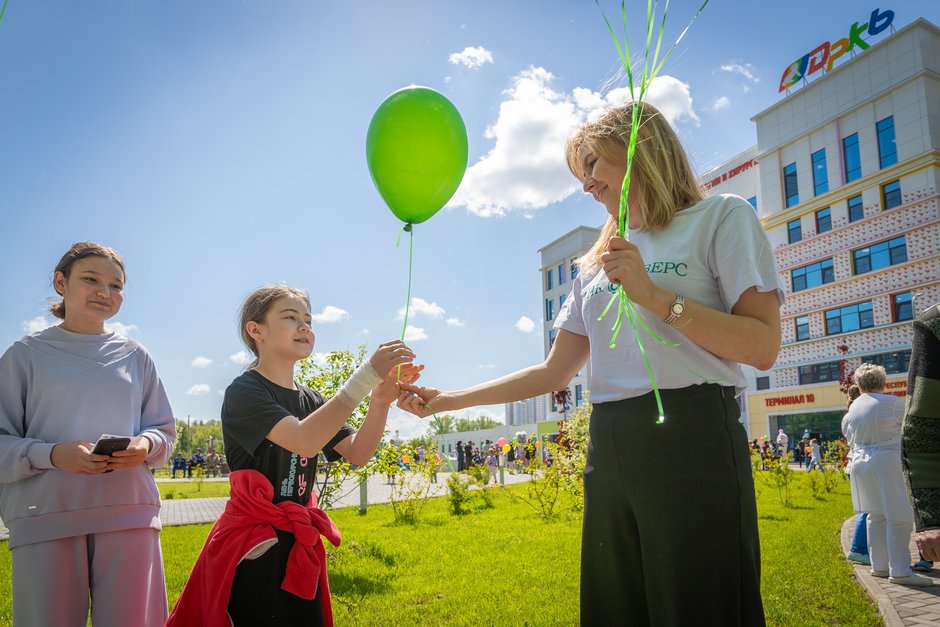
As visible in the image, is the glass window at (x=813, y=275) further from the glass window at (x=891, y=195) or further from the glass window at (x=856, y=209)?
the glass window at (x=891, y=195)

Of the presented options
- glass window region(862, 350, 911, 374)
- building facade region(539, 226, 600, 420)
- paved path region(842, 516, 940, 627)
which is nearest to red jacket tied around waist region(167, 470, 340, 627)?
paved path region(842, 516, 940, 627)

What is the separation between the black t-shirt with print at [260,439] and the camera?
2.38 metres

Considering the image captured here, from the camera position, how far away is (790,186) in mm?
36500

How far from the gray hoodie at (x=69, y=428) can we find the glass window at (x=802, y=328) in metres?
38.4

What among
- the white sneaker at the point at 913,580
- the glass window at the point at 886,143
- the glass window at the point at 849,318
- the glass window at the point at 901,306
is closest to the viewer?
the white sneaker at the point at 913,580

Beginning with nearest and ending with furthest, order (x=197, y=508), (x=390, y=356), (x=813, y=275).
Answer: (x=390, y=356) → (x=197, y=508) → (x=813, y=275)

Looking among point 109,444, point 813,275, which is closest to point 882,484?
point 109,444

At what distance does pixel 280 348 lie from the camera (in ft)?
8.91

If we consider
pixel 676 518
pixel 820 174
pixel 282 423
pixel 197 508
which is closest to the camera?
pixel 676 518

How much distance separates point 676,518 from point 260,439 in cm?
152

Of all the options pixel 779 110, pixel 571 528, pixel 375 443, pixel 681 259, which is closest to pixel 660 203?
pixel 681 259

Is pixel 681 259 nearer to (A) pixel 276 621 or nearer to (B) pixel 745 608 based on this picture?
(B) pixel 745 608

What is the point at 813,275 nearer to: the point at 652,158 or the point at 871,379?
the point at 871,379

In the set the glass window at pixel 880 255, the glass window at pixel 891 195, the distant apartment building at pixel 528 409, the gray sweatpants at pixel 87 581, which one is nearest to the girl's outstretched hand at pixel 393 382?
the gray sweatpants at pixel 87 581
